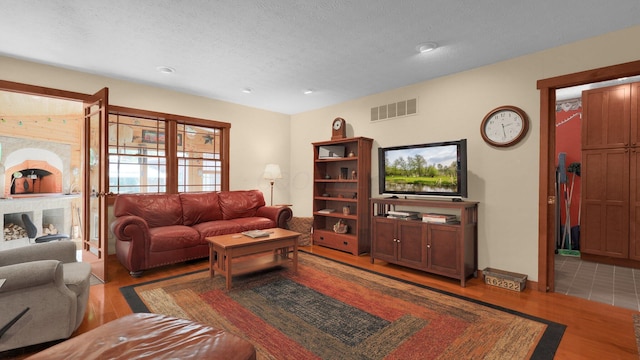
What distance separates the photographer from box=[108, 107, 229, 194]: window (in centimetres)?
420

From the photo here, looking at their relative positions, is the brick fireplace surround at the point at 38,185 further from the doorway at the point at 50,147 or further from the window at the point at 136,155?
the window at the point at 136,155

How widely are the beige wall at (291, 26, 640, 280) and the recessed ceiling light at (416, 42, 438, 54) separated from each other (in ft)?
2.87

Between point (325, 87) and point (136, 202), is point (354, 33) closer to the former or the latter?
point (325, 87)

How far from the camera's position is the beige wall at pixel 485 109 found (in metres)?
2.92

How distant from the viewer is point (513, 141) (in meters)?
3.16

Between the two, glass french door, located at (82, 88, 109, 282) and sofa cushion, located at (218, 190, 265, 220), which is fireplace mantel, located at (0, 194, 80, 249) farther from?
sofa cushion, located at (218, 190, 265, 220)

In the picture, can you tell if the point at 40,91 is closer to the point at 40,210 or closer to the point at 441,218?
the point at 40,210

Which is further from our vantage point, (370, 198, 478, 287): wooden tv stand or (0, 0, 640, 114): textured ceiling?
(370, 198, 478, 287): wooden tv stand

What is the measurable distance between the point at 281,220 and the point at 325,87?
84.7 inches

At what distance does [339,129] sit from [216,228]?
2.47 m

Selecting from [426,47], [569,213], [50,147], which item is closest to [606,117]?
[569,213]

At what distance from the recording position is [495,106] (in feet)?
10.9

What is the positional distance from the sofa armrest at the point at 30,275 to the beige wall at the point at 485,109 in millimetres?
2625

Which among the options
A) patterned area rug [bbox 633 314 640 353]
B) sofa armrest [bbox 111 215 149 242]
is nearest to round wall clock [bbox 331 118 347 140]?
sofa armrest [bbox 111 215 149 242]
